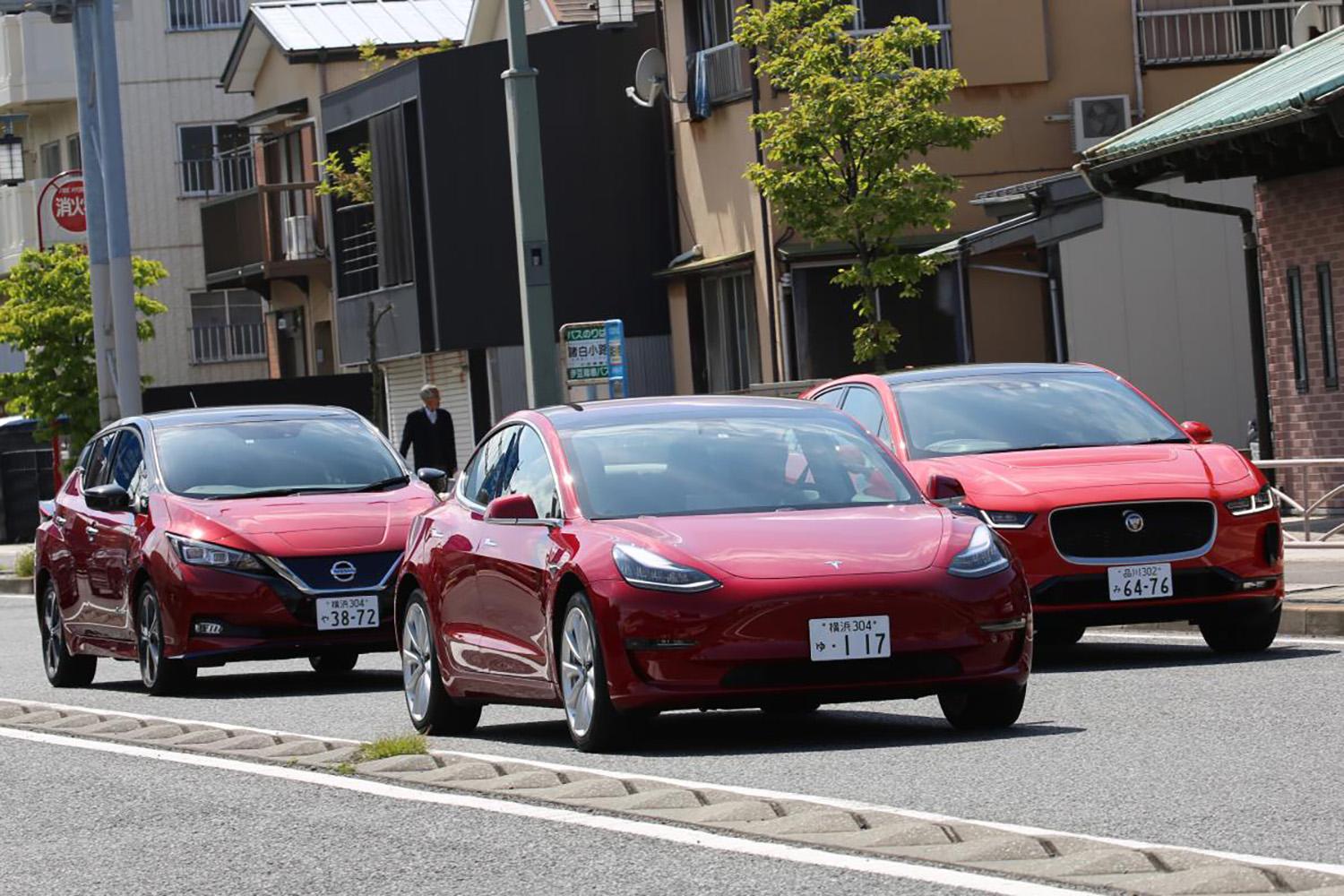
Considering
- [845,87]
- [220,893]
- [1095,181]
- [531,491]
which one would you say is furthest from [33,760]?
[845,87]

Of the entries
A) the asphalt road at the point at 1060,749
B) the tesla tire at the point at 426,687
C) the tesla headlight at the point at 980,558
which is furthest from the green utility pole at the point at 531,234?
the tesla headlight at the point at 980,558

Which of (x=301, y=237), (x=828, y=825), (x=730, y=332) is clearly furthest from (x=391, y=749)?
(x=301, y=237)

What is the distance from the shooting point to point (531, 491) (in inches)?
448

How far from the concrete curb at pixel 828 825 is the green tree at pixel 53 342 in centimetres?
3216

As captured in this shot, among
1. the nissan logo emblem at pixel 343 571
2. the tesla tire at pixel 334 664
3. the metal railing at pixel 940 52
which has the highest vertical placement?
the metal railing at pixel 940 52

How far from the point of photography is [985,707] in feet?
34.7

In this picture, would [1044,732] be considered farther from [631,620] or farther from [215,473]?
[215,473]

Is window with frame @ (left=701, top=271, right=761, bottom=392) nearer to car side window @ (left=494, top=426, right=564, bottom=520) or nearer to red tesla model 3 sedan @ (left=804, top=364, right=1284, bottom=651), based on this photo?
red tesla model 3 sedan @ (left=804, top=364, right=1284, bottom=651)

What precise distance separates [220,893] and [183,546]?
24.6 feet

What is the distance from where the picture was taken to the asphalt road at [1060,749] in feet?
26.2

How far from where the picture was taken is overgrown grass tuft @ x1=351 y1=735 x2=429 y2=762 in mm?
10430

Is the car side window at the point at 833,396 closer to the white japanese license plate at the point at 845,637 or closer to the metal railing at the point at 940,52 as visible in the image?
the white japanese license plate at the point at 845,637

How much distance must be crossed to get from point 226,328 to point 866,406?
157ft

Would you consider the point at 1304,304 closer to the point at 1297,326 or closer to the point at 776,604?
the point at 1297,326
